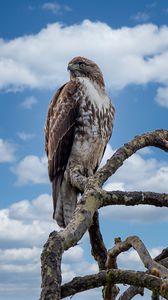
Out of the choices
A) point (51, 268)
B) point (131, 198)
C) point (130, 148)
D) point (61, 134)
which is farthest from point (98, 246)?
point (51, 268)

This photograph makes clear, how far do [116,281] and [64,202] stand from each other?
4348 millimetres

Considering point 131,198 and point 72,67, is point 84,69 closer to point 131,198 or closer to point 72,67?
point 72,67

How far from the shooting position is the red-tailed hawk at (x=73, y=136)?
7473mm

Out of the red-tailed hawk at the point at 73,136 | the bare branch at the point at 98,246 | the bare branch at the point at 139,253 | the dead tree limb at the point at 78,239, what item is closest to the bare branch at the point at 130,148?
the dead tree limb at the point at 78,239

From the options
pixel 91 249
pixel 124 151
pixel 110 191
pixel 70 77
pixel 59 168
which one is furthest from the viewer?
pixel 70 77

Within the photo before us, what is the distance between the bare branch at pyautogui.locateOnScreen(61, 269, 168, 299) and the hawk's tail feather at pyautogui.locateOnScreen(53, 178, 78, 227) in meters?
4.19

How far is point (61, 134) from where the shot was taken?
774cm

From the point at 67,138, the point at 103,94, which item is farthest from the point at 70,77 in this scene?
the point at 67,138

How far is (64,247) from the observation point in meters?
2.91

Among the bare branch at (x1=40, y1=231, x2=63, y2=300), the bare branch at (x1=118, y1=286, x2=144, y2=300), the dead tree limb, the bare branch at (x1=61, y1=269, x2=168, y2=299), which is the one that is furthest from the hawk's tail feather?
the bare branch at (x1=40, y1=231, x2=63, y2=300)

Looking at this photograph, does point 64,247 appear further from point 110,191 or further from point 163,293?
point 110,191

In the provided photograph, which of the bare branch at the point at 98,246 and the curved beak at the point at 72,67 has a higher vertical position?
the curved beak at the point at 72,67

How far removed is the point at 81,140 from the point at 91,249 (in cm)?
248

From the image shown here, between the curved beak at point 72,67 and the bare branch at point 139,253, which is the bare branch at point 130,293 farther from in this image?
the curved beak at point 72,67
